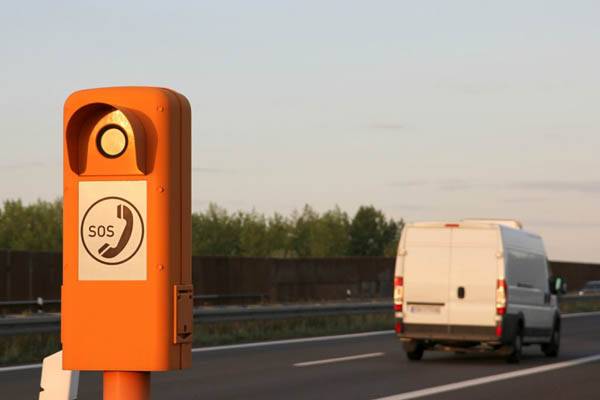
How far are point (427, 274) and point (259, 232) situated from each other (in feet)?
327

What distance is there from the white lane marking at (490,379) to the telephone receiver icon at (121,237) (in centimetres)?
1161

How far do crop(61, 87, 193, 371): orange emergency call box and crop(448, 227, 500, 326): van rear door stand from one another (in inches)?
709

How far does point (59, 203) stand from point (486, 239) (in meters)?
94.7

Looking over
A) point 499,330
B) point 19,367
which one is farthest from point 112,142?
point 499,330

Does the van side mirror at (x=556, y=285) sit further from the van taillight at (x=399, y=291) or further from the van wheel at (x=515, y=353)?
the van taillight at (x=399, y=291)

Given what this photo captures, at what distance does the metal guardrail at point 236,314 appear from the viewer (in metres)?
19.8

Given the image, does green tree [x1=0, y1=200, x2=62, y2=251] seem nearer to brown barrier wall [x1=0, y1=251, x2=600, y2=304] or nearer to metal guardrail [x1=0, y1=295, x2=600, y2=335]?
brown barrier wall [x1=0, y1=251, x2=600, y2=304]

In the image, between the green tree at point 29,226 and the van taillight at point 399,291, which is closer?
the van taillight at point 399,291

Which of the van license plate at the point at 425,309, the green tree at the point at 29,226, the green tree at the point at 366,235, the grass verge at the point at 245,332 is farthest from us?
the green tree at the point at 366,235

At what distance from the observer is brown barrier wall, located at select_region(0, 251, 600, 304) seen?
40.4 meters

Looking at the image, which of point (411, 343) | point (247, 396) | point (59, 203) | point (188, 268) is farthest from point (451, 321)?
point (59, 203)

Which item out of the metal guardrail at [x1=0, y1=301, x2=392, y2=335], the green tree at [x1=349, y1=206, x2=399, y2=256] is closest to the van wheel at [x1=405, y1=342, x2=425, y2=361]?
the metal guardrail at [x1=0, y1=301, x2=392, y2=335]

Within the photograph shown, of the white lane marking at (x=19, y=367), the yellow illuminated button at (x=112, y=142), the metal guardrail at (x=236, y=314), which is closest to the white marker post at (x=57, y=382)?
the yellow illuminated button at (x=112, y=142)

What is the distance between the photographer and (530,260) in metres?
22.4
